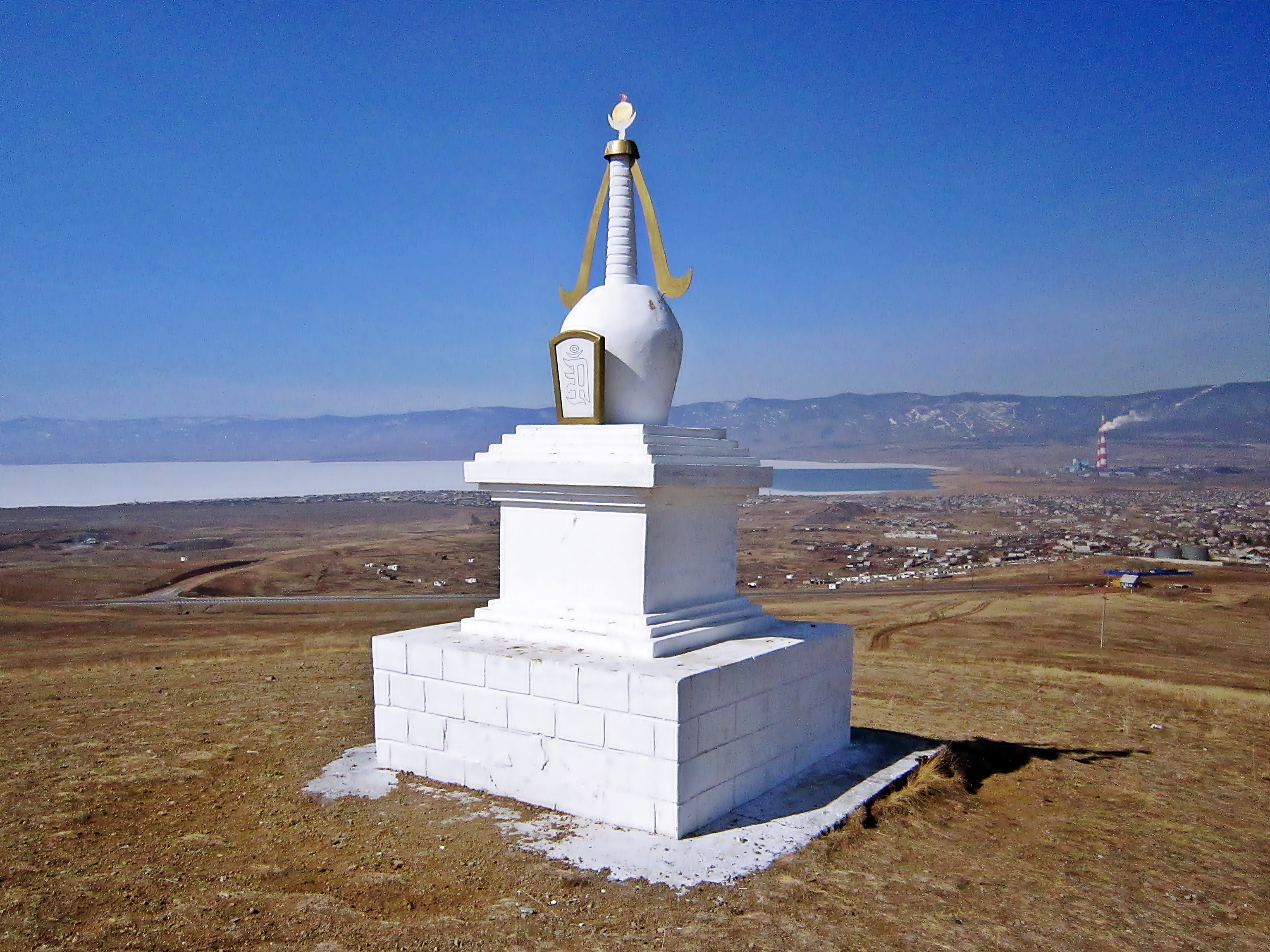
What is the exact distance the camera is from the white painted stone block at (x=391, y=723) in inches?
299

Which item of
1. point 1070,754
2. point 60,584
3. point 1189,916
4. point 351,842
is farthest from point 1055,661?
point 60,584

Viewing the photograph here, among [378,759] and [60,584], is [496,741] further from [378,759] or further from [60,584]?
[60,584]

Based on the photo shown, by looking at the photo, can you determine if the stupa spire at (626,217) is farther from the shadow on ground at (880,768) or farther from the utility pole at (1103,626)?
the utility pole at (1103,626)

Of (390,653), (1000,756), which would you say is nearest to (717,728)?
(390,653)

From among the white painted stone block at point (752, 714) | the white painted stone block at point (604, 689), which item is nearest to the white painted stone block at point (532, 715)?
the white painted stone block at point (604, 689)

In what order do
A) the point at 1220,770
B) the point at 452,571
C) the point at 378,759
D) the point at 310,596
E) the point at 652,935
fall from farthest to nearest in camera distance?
1. the point at 452,571
2. the point at 310,596
3. the point at 1220,770
4. the point at 378,759
5. the point at 652,935

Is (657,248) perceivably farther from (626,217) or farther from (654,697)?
(654,697)

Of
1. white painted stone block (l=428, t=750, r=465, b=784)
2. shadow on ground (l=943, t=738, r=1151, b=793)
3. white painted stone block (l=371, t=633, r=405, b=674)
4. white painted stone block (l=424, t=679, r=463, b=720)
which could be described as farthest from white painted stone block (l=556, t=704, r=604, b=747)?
shadow on ground (l=943, t=738, r=1151, b=793)

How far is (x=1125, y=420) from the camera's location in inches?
6934

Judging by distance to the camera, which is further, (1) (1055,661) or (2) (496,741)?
(1) (1055,661)

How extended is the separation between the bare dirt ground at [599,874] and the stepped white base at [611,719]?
1.19 feet

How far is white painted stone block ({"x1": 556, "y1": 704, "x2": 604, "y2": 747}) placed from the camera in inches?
258

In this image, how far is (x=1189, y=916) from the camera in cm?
548

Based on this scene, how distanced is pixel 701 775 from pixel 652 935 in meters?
1.55
